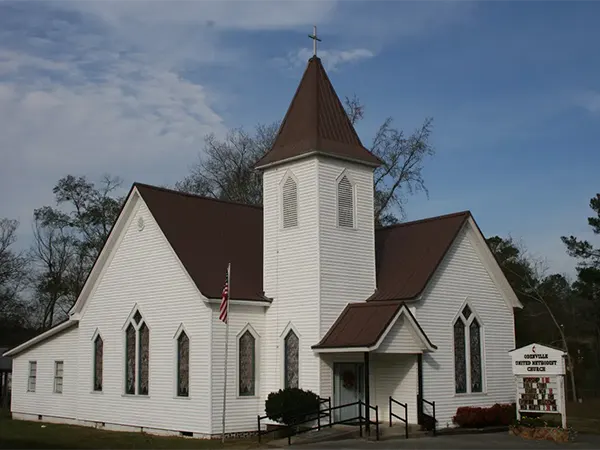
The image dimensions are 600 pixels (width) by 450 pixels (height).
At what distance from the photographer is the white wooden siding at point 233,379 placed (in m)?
25.8

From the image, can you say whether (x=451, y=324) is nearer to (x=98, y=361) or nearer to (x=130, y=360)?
(x=130, y=360)

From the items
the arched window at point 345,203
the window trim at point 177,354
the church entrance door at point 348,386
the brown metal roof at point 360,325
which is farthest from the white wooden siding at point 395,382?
the window trim at point 177,354

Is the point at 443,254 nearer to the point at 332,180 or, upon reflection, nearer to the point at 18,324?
the point at 332,180

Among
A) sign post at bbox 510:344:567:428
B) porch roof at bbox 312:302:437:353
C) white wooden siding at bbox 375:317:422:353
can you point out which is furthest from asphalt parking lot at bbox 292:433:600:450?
porch roof at bbox 312:302:437:353

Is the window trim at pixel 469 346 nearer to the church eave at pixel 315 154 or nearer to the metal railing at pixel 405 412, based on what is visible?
the metal railing at pixel 405 412

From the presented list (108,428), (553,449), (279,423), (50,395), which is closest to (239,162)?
(50,395)

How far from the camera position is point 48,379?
116 feet

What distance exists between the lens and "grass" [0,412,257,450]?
22953 mm

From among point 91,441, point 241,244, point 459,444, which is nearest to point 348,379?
point 459,444

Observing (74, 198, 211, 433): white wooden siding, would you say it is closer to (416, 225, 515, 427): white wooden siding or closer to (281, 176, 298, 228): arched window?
(281, 176, 298, 228): arched window

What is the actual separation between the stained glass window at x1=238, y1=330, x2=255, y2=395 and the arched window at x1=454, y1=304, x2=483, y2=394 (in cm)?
682

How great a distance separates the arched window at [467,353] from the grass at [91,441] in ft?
25.1

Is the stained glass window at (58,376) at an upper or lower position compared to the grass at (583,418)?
upper

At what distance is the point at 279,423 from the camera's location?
25500 millimetres
